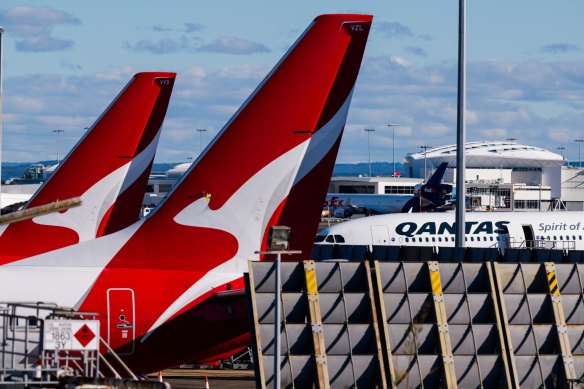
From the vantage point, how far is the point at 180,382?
107 feet

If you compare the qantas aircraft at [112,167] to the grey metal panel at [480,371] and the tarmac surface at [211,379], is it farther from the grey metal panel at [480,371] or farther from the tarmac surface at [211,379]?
the grey metal panel at [480,371]

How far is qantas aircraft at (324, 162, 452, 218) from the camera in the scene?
470ft

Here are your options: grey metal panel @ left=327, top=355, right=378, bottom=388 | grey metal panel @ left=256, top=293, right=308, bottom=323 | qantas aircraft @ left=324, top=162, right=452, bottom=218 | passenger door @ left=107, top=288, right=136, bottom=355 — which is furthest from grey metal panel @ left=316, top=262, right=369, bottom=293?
qantas aircraft @ left=324, top=162, right=452, bottom=218

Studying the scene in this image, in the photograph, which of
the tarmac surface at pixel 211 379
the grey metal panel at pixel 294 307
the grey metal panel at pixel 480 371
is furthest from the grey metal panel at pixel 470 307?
the tarmac surface at pixel 211 379

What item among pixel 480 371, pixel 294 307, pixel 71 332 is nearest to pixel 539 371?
pixel 480 371

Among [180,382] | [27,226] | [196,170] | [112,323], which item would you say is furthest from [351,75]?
[180,382]

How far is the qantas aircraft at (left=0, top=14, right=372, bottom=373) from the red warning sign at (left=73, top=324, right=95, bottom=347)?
491cm

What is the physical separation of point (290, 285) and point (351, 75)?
4.42 m

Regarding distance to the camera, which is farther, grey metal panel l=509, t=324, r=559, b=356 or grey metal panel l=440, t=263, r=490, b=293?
grey metal panel l=509, t=324, r=559, b=356

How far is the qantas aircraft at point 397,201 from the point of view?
143 metres

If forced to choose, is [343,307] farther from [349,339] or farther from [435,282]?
[435,282]

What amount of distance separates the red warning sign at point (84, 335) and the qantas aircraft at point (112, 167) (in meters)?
13.2

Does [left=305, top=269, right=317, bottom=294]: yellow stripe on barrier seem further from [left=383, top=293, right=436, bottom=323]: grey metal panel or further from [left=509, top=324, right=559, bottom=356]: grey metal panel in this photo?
[left=509, top=324, right=559, bottom=356]: grey metal panel

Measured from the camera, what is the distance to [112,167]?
3048cm
